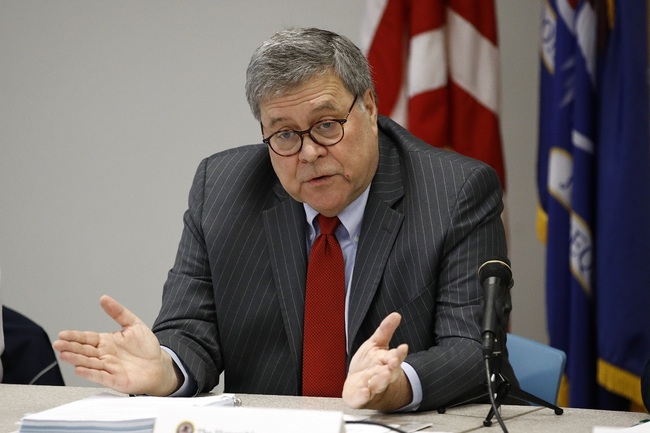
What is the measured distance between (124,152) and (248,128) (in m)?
0.69

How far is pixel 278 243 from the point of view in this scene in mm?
2566

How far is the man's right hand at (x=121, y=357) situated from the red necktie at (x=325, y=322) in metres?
0.42

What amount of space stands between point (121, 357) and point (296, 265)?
62 cm

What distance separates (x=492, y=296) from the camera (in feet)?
5.64

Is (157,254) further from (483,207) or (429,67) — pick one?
(483,207)

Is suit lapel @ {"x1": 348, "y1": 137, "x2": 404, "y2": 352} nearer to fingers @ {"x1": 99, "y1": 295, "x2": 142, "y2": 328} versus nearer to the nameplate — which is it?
fingers @ {"x1": 99, "y1": 295, "x2": 142, "y2": 328}

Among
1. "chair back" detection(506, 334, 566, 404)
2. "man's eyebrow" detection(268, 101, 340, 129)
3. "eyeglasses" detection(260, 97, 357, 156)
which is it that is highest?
"man's eyebrow" detection(268, 101, 340, 129)

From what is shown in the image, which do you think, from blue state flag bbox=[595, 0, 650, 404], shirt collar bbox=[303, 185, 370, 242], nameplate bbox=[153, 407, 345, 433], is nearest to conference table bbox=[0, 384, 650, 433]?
nameplate bbox=[153, 407, 345, 433]

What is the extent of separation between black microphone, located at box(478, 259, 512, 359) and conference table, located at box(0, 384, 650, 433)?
21 centimetres

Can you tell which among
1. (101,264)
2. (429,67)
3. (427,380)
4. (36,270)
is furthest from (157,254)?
(427,380)

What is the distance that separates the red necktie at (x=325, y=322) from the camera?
2414mm

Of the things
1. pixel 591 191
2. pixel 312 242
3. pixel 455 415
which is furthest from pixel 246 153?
pixel 591 191

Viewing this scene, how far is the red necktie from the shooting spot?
241cm

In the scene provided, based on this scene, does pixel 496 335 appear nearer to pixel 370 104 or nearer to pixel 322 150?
pixel 322 150
